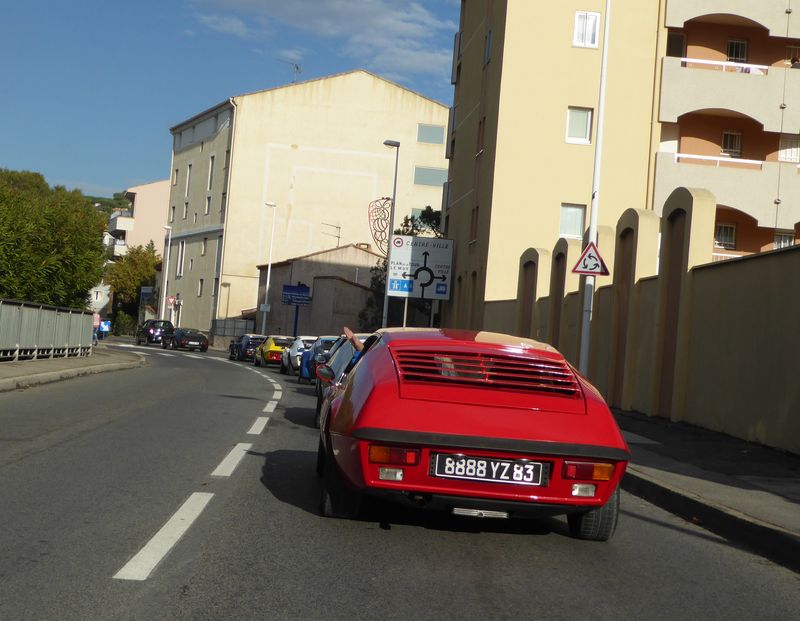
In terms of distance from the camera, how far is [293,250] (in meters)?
70.8

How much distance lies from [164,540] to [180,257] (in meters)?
76.5

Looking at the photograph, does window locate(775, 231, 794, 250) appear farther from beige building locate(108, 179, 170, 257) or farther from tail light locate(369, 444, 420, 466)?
beige building locate(108, 179, 170, 257)

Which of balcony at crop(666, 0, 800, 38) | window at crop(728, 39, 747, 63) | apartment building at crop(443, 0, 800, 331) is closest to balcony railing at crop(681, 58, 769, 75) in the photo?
apartment building at crop(443, 0, 800, 331)

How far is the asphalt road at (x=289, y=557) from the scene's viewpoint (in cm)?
493

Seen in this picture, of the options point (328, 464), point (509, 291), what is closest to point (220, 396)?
point (328, 464)

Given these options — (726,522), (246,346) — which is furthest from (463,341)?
(246,346)

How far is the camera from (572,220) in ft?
112

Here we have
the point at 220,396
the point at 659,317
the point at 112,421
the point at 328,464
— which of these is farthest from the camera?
the point at 220,396

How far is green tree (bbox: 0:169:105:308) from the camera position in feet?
91.3

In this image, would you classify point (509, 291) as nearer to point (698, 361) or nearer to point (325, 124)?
point (698, 361)

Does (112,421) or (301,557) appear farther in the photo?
(112,421)

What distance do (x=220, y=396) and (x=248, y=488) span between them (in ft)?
37.0

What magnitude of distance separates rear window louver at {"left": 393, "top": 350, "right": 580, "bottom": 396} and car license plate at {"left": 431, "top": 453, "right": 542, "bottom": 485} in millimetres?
572

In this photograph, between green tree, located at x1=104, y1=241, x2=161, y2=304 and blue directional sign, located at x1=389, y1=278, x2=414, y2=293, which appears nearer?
blue directional sign, located at x1=389, y1=278, x2=414, y2=293
